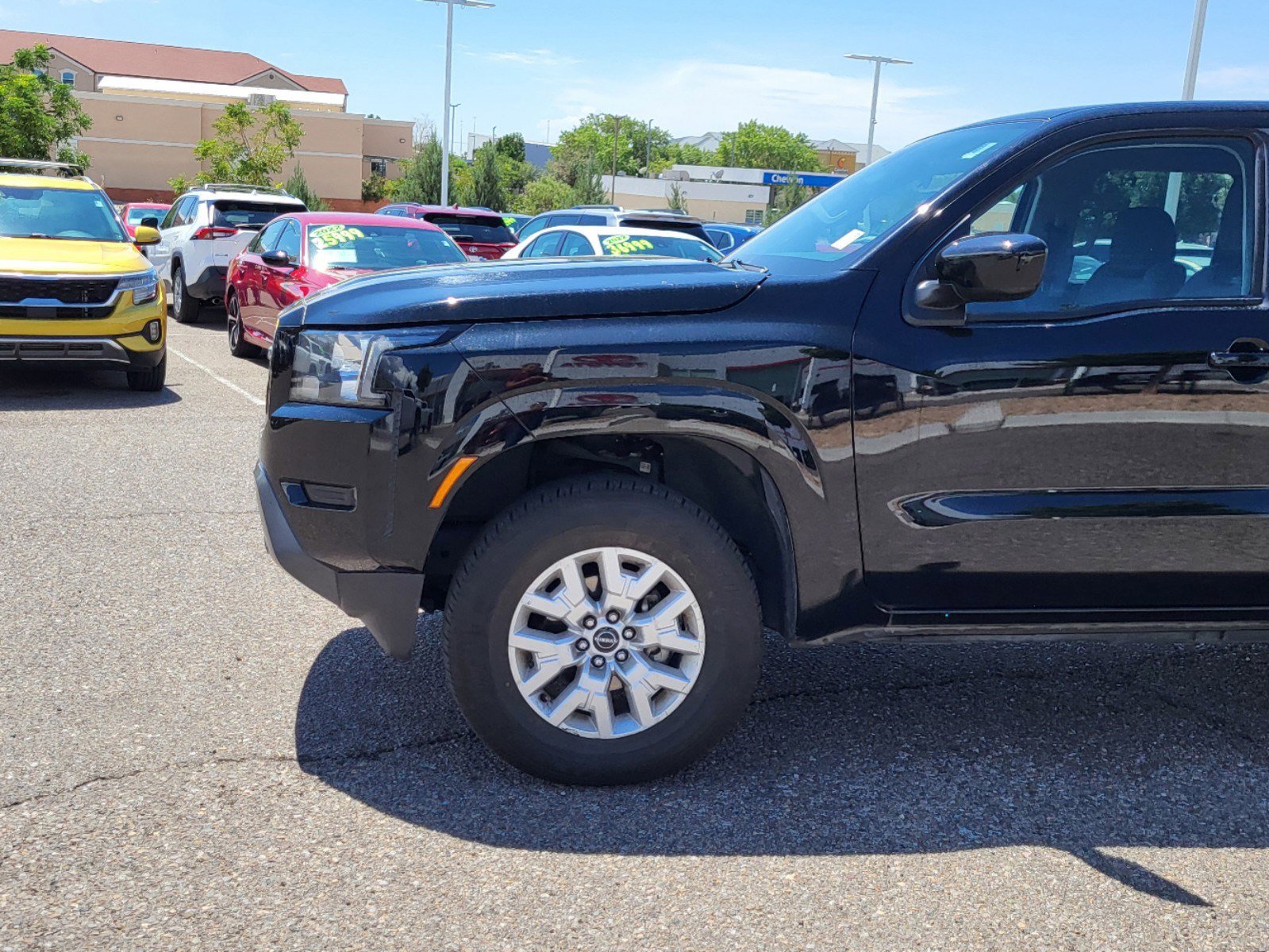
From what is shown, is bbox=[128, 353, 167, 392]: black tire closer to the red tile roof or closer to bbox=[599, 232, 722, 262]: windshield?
bbox=[599, 232, 722, 262]: windshield

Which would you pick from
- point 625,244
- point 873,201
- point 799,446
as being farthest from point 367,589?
point 625,244

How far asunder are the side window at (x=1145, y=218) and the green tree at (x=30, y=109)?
1356 inches

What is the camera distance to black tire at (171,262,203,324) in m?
17.1

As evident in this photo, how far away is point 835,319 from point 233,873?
2.08 meters

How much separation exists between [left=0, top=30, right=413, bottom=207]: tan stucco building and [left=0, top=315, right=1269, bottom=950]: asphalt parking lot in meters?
60.8

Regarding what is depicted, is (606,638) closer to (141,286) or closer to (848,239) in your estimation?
(848,239)

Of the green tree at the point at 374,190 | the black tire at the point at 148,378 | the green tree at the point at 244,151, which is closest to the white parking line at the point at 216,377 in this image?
the black tire at the point at 148,378

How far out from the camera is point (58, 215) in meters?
10.7

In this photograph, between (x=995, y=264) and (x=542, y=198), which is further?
(x=542, y=198)

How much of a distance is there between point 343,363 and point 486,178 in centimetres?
4455

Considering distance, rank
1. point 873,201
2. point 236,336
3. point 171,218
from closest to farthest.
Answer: point 873,201 → point 236,336 → point 171,218

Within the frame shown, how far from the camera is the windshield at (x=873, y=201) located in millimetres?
3676

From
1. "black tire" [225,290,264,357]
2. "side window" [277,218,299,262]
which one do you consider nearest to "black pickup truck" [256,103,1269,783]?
"side window" [277,218,299,262]

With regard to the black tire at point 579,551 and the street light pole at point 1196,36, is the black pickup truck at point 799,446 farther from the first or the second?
the street light pole at point 1196,36
